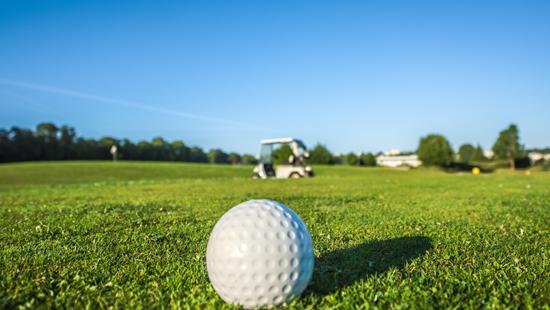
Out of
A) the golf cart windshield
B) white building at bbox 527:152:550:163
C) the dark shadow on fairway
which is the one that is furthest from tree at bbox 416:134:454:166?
the dark shadow on fairway

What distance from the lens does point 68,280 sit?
3.26 metres

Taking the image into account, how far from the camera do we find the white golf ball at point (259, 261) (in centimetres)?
271

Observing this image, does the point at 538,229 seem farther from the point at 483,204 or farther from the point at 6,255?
the point at 6,255

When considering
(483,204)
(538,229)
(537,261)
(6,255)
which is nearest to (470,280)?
(537,261)

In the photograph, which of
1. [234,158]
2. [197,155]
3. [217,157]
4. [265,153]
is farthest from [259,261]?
[234,158]

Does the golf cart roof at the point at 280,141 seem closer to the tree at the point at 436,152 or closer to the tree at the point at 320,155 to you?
the tree at the point at 320,155

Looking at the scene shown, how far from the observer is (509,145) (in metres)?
81.9

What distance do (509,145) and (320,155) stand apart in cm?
4437

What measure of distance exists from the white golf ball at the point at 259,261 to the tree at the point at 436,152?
276ft

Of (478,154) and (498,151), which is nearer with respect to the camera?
(498,151)

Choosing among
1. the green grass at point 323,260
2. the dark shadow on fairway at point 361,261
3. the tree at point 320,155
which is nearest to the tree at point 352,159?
the tree at point 320,155

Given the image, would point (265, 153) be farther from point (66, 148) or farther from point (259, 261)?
point (66, 148)

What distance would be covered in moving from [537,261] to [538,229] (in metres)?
2.35

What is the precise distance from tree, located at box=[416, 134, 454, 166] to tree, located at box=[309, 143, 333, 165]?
23076mm
